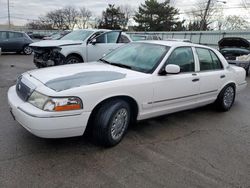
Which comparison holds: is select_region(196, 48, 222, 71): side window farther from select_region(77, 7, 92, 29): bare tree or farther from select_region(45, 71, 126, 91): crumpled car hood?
select_region(77, 7, 92, 29): bare tree

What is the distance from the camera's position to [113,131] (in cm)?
348

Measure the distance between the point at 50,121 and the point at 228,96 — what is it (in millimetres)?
4102

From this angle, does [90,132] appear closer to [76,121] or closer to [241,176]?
[76,121]

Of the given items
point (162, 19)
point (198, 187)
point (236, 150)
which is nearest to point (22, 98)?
point (198, 187)

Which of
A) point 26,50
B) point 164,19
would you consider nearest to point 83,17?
point 164,19

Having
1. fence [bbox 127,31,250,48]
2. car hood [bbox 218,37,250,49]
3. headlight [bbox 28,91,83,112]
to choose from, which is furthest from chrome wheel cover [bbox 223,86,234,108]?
fence [bbox 127,31,250,48]

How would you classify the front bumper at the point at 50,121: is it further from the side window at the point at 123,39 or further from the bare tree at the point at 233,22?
the bare tree at the point at 233,22

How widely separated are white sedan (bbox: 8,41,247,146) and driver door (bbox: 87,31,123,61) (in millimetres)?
3975

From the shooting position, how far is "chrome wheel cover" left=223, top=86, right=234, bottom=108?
541 cm

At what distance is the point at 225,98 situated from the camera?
5.44m

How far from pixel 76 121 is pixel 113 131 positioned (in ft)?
2.04

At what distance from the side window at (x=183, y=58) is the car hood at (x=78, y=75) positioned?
77cm

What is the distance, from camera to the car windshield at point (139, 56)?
4.08 m

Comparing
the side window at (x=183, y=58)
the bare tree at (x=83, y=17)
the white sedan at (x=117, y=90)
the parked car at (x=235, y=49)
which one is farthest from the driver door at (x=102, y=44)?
the bare tree at (x=83, y=17)
